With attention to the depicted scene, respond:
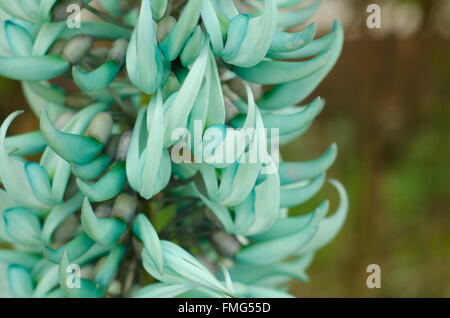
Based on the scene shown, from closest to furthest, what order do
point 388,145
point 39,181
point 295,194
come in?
point 39,181 → point 295,194 → point 388,145

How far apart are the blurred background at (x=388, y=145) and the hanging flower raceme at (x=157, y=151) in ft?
4.85

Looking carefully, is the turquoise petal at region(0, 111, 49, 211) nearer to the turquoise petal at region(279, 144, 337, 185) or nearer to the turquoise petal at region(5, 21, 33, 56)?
the turquoise petal at region(5, 21, 33, 56)

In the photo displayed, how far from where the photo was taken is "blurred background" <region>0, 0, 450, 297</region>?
2.74 metres

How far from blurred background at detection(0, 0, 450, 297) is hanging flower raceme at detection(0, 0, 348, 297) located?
1.48 meters

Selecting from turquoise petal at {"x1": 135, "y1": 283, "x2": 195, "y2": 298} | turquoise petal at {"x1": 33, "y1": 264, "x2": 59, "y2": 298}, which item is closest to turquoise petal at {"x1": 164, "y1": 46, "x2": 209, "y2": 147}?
turquoise petal at {"x1": 135, "y1": 283, "x2": 195, "y2": 298}

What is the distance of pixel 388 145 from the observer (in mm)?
3285

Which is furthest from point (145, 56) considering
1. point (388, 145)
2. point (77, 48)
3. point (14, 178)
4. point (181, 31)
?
point (388, 145)

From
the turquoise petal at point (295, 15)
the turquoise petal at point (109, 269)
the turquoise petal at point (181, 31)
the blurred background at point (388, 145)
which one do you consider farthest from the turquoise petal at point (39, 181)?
the blurred background at point (388, 145)

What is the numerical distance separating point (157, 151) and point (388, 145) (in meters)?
2.75

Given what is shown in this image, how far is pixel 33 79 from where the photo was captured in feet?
2.76

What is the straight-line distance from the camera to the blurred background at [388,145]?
2.74 meters

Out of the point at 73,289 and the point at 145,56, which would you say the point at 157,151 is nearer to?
the point at 145,56

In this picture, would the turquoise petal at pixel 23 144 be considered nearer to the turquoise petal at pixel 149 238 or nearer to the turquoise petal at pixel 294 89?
the turquoise petal at pixel 149 238
